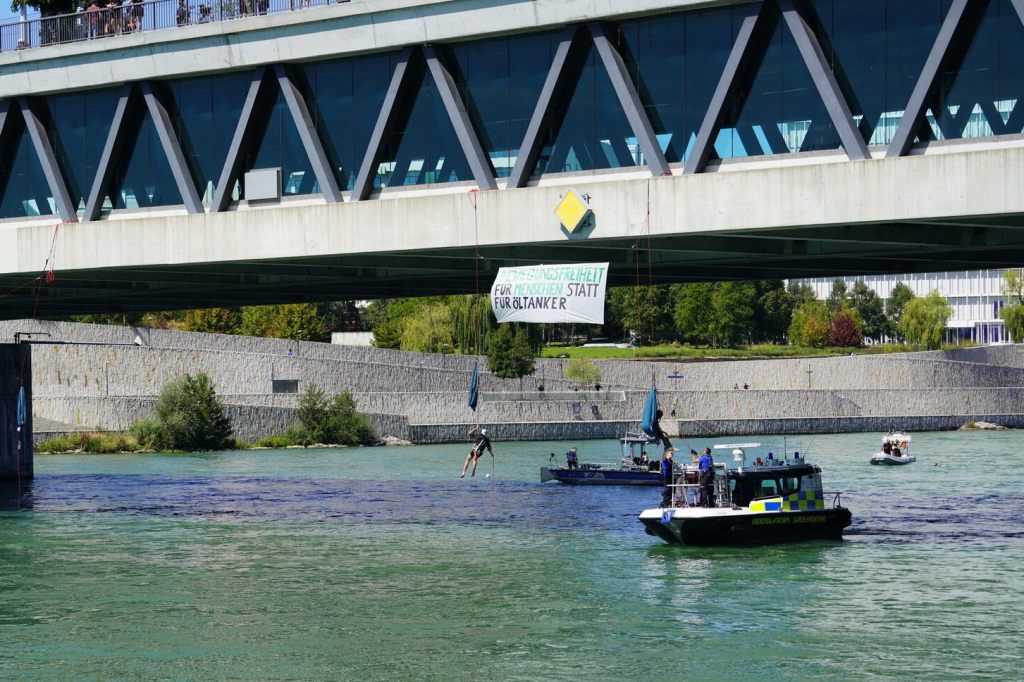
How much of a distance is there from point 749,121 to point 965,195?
4811 mm

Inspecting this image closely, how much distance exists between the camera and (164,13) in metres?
34.7

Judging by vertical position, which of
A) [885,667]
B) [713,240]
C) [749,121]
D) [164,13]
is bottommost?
[885,667]

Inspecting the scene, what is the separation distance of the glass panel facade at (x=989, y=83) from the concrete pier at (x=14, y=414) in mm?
39075

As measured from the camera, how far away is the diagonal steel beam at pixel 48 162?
1411 inches

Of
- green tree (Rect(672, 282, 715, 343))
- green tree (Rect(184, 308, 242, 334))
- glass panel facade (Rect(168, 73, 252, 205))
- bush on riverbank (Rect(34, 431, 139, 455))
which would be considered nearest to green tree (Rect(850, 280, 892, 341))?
green tree (Rect(672, 282, 715, 343))

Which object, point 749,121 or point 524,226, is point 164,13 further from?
point 749,121

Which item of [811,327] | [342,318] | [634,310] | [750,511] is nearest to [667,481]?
[750,511]

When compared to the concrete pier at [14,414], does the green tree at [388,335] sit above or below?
above

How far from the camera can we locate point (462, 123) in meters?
30.5

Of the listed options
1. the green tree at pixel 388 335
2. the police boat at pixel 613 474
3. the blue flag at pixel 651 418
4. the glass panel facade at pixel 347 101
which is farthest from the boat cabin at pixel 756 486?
the green tree at pixel 388 335

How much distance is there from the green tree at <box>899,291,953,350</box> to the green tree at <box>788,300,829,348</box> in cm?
754

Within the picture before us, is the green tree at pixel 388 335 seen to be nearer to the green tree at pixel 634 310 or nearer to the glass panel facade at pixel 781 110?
the green tree at pixel 634 310

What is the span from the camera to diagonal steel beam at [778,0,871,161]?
26.4 metres

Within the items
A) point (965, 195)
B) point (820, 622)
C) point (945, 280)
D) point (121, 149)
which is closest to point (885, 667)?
point (820, 622)
